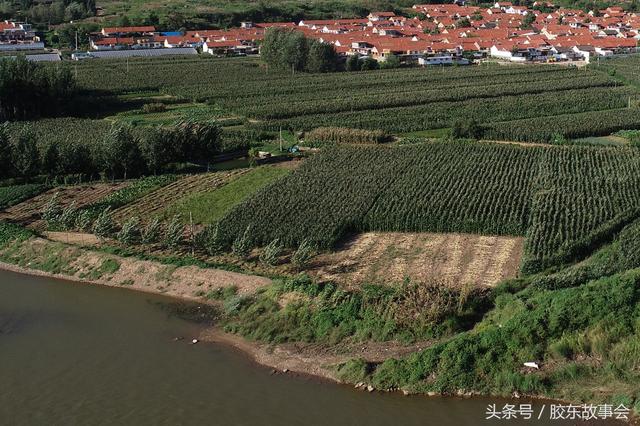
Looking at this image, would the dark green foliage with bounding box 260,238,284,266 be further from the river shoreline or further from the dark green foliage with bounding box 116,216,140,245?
the dark green foliage with bounding box 116,216,140,245

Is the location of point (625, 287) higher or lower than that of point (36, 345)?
higher

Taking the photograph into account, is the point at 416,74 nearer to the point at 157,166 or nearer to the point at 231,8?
the point at 157,166

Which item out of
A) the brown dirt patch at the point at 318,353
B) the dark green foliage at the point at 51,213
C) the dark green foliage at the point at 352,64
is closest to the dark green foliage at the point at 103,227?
the dark green foliage at the point at 51,213

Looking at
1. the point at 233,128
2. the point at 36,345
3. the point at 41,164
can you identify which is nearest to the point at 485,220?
the point at 36,345

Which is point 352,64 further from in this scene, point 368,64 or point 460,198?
point 460,198

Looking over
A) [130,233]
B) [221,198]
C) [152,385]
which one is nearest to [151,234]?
[130,233]

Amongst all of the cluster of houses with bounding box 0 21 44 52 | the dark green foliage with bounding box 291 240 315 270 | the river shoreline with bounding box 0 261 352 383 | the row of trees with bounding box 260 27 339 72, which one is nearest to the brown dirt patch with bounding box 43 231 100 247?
the river shoreline with bounding box 0 261 352 383
